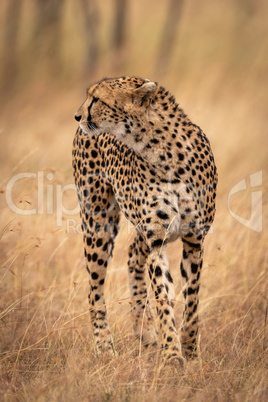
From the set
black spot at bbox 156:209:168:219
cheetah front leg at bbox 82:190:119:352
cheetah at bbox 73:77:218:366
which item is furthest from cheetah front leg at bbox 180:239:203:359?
cheetah front leg at bbox 82:190:119:352

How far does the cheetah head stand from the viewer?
11.0 ft

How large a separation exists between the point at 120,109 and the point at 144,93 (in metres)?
0.16

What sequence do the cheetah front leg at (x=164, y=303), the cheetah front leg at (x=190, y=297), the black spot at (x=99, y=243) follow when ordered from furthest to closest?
the black spot at (x=99, y=243), the cheetah front leg at (x=190, y=297), the cheetah front leg at (x=164, y=303)

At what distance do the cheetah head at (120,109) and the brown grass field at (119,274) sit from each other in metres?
0.60

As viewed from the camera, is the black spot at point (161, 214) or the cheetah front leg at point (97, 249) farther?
the cheetah front leg at point (97, 249)

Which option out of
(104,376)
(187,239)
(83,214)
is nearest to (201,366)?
(104,376)

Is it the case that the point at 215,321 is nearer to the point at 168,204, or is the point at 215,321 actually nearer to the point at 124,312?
the point at 124,312

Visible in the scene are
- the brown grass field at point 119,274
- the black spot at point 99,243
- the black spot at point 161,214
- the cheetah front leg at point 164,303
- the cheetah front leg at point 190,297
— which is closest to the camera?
the brown grass field at point 119,274

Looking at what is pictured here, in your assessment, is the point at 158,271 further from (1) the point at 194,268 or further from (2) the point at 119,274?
(2) the point at 119,274

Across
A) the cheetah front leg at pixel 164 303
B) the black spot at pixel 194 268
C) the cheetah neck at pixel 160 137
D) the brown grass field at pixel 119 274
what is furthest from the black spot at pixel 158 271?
the cheetah neck at pixel 160 137

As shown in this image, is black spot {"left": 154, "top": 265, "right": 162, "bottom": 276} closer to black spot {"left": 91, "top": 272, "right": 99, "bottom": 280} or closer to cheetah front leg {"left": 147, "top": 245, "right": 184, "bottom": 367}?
cheetah front leg {"left": 147, "top": 245, "right": 184, "bottom": 367}

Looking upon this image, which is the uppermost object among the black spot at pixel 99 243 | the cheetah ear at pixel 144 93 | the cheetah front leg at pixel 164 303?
the cheetah ear at pixel 144 93

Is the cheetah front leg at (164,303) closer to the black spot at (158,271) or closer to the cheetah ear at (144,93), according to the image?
the black spot at (158,271)

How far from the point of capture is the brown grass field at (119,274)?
2.95 meters
